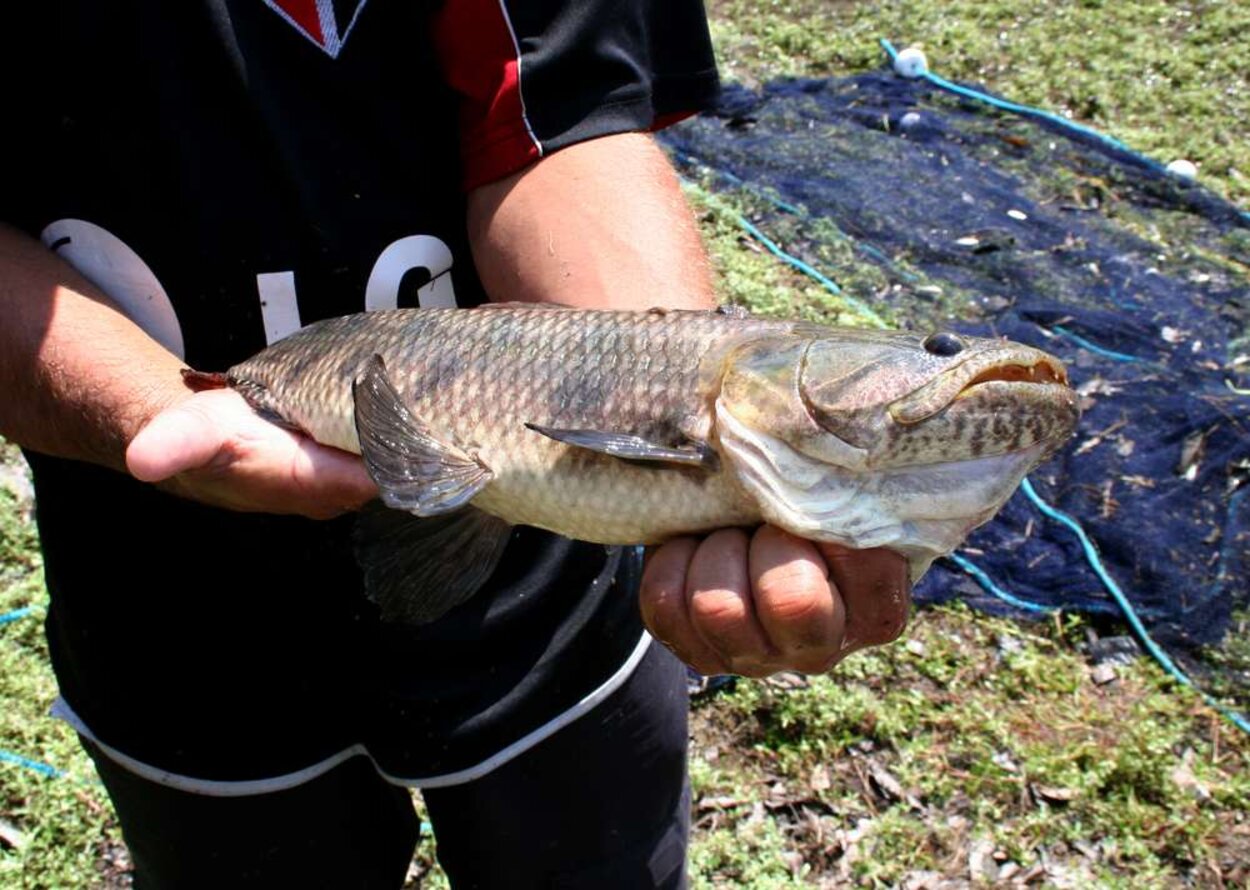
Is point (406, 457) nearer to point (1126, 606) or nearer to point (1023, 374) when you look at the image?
point (1023, 374)

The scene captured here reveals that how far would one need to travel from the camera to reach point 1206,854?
333 cm

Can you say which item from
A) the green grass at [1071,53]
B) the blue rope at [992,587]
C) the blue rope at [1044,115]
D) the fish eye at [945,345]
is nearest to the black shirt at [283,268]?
the fish eye at [945,345]

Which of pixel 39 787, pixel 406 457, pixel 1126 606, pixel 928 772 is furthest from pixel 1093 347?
pixel 39 787

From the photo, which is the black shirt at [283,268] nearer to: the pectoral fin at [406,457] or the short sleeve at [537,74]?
the short sleeve at [537,74]

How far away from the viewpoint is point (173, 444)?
1693 mm

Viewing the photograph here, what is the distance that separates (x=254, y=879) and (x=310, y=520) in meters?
0.69

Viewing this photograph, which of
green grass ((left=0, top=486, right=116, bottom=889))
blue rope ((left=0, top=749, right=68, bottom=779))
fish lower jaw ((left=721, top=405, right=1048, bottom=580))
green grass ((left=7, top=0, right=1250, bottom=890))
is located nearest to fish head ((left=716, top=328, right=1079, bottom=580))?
fish lower jaw ((left=721, top=405, right=1048, bottom=580))

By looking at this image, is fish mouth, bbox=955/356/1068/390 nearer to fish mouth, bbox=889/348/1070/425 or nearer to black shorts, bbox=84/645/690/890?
fish mouth, bbox=889/348/1070/425

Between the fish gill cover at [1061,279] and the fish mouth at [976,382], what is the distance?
2.62m

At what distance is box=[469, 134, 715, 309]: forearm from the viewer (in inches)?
84.3

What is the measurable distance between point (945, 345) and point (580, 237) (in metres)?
0.76

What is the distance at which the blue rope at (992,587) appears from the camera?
4117 mm

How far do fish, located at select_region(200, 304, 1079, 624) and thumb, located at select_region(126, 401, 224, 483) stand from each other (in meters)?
0.22

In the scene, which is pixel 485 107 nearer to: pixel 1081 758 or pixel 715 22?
pixel 1081 758
